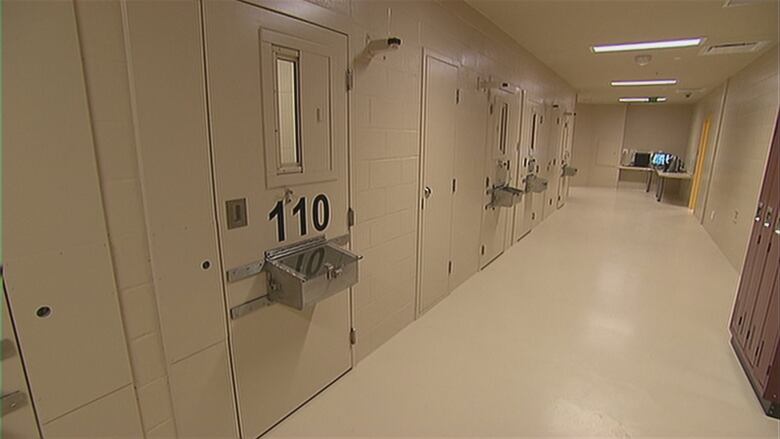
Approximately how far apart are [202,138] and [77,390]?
986mm

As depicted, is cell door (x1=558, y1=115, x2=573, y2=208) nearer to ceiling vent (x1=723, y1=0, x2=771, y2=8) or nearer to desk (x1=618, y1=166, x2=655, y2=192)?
desk (x1=618, y1=166, x2=655, y2=192)

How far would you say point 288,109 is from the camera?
1.94 metres

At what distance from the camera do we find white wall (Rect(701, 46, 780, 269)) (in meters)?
4.60

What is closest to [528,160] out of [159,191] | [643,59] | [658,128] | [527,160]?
[527,160]

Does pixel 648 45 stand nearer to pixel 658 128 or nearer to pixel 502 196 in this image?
pixel 502 196

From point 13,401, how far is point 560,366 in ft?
9.33

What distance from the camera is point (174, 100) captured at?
1442mm

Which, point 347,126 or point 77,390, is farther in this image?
point 347,126

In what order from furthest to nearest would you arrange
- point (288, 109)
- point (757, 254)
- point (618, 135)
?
1. point (618, 135)
2. point (757, 254)
3. point (288, 109)

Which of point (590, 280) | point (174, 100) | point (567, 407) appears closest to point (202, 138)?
point (174, 100)

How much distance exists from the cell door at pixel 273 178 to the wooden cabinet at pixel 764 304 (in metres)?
2.53

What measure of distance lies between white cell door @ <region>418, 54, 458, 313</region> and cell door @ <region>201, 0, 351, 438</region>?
1043 mm

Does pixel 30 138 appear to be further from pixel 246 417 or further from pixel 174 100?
pixel 246 417

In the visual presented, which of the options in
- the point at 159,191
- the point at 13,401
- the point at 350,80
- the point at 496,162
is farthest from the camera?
the point at 496,162
